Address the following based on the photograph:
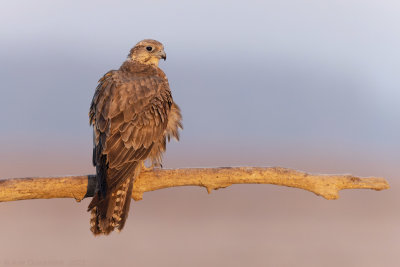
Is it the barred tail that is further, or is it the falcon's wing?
the falcon's wing

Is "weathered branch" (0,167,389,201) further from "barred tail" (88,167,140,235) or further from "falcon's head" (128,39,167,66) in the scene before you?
"falcon's head" (128,39,167,66)

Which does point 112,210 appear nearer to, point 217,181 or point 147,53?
point 217,181

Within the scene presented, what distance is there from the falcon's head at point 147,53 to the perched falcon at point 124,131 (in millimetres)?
218

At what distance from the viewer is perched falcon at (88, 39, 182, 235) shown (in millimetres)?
7609

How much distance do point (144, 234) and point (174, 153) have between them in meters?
51.7

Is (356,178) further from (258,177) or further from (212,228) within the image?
(212,228)

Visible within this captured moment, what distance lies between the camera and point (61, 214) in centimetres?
3828

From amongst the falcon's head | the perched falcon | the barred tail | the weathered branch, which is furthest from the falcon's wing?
the falcon's head

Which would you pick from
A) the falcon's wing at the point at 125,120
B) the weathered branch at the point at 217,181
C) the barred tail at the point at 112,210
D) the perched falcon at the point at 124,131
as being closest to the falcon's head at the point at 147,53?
the perched falcon at the point at 124,131

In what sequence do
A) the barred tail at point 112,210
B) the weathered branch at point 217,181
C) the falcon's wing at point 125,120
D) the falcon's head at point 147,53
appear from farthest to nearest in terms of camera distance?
the falcon's head at point 147,53, the falcon's wing at point 125,120, the barred tail at point 112,210, the weathered branch at point 217,181

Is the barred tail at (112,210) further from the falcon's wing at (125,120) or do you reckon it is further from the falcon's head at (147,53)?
the falcon's head at (147,53)

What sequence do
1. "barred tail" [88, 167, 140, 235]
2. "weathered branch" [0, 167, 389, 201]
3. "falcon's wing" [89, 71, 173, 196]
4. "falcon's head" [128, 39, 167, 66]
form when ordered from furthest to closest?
1. "falcon's head" [128, 39, 167, 66]
2. "falcon's wing" [89, 71, 173, 196]
3. "barred tail" [88, 167, 140, 235]
4. "weathered branch" [0, 167, 389, 201]

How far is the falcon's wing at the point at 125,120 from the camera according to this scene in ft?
25.5

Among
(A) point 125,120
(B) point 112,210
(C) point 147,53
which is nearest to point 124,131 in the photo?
(A) point 125,120
